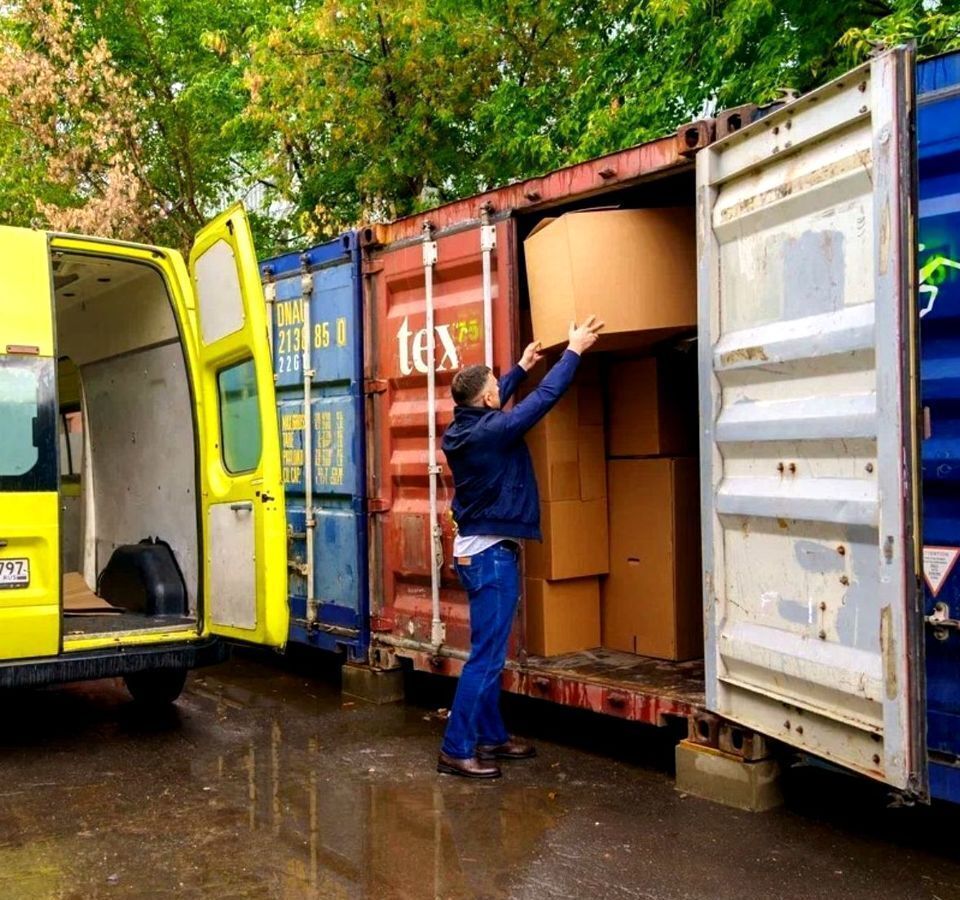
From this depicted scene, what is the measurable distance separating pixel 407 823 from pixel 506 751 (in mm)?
977

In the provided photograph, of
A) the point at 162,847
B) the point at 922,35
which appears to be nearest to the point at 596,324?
the point at 162,847

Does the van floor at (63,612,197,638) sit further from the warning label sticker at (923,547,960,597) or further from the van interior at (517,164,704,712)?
the warning label sticker at (923,547,960,597)

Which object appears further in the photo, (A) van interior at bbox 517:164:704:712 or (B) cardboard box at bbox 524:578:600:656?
(B) cardboard box at bbox 524:578:600:656

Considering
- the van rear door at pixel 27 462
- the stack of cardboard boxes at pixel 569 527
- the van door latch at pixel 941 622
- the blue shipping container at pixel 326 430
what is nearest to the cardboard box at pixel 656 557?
the stack of cardboard boxes at pixel 569 527

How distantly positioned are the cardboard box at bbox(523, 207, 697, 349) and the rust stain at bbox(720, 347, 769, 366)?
62cm

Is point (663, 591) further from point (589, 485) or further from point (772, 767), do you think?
point (772, 767)

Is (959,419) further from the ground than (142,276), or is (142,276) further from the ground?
(142,276)

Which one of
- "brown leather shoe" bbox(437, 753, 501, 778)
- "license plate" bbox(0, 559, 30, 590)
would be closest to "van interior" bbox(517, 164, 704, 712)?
"brown leather shoe" bbox(437, 753, 501, 778)

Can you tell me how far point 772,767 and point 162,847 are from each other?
245 centimetres

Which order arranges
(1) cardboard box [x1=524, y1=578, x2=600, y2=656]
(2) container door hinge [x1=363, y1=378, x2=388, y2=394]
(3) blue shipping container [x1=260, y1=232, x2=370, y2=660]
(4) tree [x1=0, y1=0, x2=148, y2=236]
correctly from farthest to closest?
1. (4) tree [x1=0, y1=0, x2=148, y2=236]
2. (3) blue shipping container [x1=260, y1=232, x2=370, y2=660]
3. (2) container door hinge [x1=363, y1=378, x2=388, y2=394]
4. (1) cardboard box [x1=524, y1=578, x2=600, y2=656]

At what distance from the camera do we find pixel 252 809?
15.6 ft

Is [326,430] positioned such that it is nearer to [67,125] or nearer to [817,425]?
[817,425]

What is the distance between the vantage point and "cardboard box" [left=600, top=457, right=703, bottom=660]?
554cm

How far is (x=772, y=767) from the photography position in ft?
14.8
